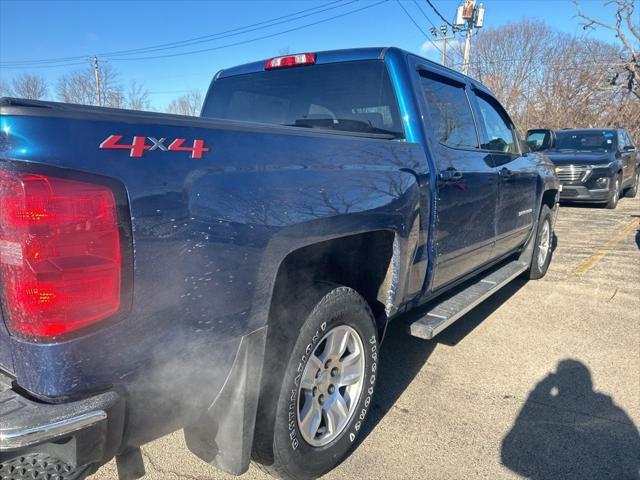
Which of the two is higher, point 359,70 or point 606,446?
point 359,70

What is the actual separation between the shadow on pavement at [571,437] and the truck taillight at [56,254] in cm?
219

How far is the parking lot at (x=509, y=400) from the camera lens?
2.43 m

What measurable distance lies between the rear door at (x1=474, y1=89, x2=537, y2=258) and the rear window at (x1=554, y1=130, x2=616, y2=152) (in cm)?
845

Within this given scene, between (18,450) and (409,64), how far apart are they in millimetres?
2768

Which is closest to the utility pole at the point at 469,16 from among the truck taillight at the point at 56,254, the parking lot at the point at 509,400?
the parking lot at the point at 509,400

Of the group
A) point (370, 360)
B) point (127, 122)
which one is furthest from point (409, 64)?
point (127, 122)

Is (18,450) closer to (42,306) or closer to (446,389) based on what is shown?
(42,306)

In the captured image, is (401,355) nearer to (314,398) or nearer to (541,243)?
(314,398)

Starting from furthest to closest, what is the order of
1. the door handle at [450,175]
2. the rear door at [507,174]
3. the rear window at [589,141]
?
the rear window at [589,141], the rear door at [507,174], the door handle at [450,175]

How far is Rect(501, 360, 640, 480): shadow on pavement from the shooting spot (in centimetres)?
239

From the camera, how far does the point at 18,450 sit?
1250 millimetres

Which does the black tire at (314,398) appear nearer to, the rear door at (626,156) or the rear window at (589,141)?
the rear window at (589,141)

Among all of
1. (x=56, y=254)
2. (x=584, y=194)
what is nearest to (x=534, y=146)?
(x=56, y=254)

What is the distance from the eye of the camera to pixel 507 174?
4.00 metres
